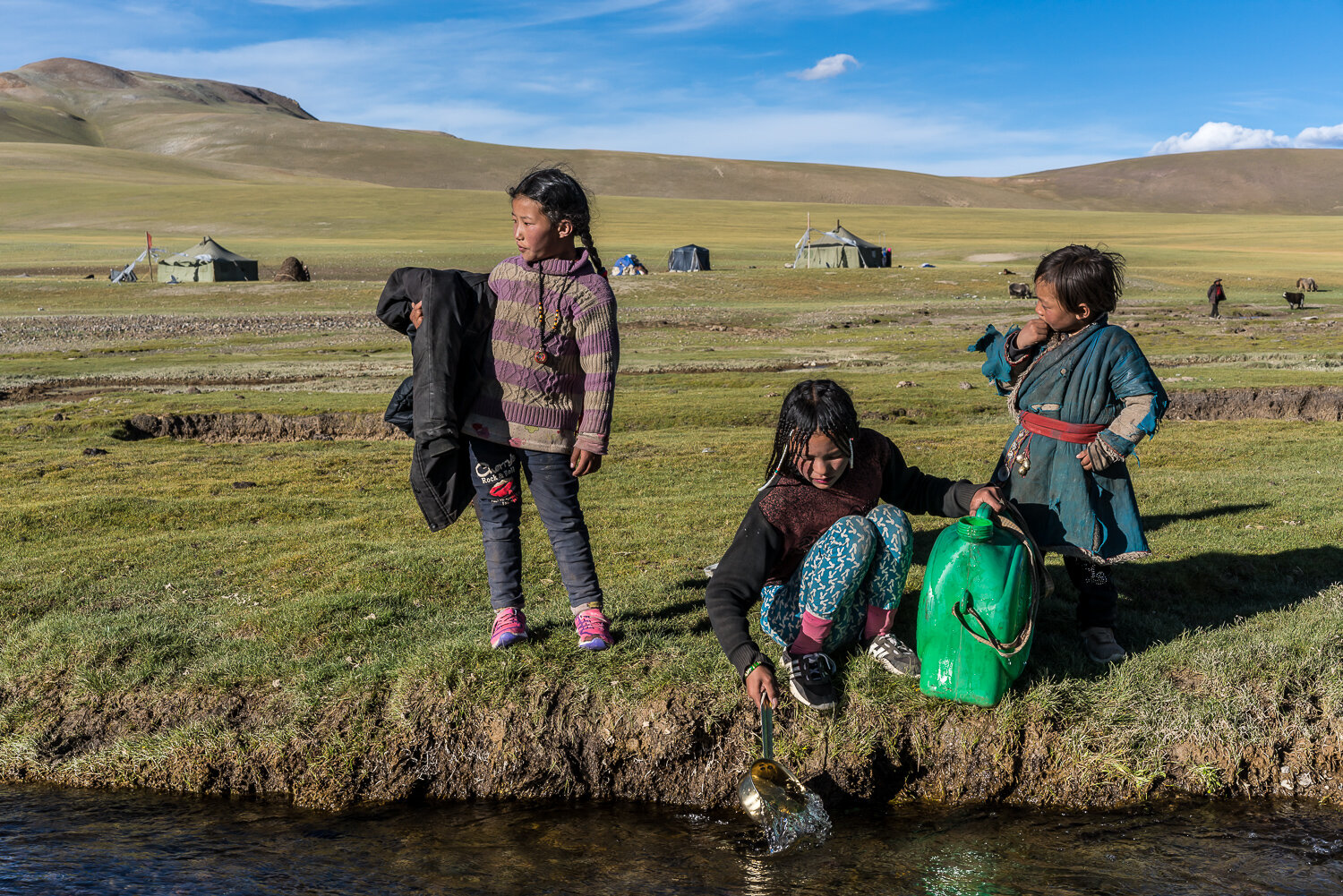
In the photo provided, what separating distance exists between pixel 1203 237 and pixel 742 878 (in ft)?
331

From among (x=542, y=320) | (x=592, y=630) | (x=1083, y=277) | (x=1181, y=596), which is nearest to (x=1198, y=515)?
(x=1181, y=596)

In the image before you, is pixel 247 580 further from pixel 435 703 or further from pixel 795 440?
pixel 795 440

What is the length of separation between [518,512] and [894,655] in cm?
193

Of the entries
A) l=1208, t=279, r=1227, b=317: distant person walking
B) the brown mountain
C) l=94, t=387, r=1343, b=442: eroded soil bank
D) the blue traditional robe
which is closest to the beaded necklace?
the blue traditional robe

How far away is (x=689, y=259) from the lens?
57844 millimetres

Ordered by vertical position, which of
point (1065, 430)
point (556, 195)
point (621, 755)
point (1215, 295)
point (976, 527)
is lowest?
point (621, 755)

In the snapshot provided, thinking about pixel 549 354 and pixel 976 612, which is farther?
pixel 549 354

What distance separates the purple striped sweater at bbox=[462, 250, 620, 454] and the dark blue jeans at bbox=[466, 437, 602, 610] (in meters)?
0.11

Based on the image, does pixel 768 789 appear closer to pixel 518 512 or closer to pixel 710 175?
pixel 518 512

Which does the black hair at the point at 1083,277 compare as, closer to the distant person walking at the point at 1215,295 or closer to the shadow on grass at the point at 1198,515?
the shadow on grass at the point at 1198,515

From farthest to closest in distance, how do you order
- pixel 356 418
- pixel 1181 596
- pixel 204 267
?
pixel 204 267 → pixel 356 418 → pixel 1181 596

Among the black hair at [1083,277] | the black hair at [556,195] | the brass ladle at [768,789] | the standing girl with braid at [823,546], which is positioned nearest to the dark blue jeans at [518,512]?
the standing girl with braid at [823,546]

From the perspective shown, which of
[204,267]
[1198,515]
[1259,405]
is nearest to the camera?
[1198,515]

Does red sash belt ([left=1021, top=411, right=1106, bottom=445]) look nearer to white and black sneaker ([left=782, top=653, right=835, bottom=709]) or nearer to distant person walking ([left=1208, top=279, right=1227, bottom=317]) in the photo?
white and black sneaker ([left=782, top=653, right=835, bottom=709])
